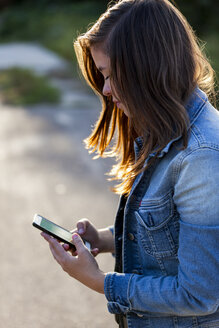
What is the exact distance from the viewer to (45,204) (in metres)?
4.32

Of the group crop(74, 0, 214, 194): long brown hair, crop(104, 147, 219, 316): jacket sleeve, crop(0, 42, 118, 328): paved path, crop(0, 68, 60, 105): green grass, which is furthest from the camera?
crop(0, 68, 60, 105): green grass

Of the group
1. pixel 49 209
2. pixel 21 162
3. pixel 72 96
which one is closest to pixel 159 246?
pixel 49 209

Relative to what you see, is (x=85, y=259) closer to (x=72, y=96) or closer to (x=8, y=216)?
(x=8, y=216)

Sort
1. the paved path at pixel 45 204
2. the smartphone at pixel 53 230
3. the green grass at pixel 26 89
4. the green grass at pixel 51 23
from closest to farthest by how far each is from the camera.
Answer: the smartphone at pixel 53 230
the paved path at pixel 45 204
the green grass at pixel 26 89
the green grass at pixel 51 23

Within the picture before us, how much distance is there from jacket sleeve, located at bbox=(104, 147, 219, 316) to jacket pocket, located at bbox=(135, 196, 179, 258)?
6 centimetres

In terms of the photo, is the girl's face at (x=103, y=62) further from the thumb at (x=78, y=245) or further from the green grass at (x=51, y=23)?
the green grass at (x=51, y=23)

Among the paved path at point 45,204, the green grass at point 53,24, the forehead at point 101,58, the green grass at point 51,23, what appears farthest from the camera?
the green grass at point 51,23

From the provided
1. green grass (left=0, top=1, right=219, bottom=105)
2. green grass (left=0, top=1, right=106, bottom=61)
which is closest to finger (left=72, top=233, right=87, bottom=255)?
green grass (left=0, top=1, right=219, bottom=105)

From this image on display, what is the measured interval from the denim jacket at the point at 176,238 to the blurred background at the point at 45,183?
34.6 inches

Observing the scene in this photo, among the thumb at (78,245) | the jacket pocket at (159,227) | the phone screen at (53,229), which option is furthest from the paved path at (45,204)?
the jacket pocket at (159,227)

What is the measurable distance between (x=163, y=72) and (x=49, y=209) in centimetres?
302

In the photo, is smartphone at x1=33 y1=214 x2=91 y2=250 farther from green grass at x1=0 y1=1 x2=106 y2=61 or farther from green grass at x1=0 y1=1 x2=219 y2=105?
green grass at x1=0 y1=1 x2=106 y2=61

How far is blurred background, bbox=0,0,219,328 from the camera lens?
305 cm

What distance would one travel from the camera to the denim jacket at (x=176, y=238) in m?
1.25
